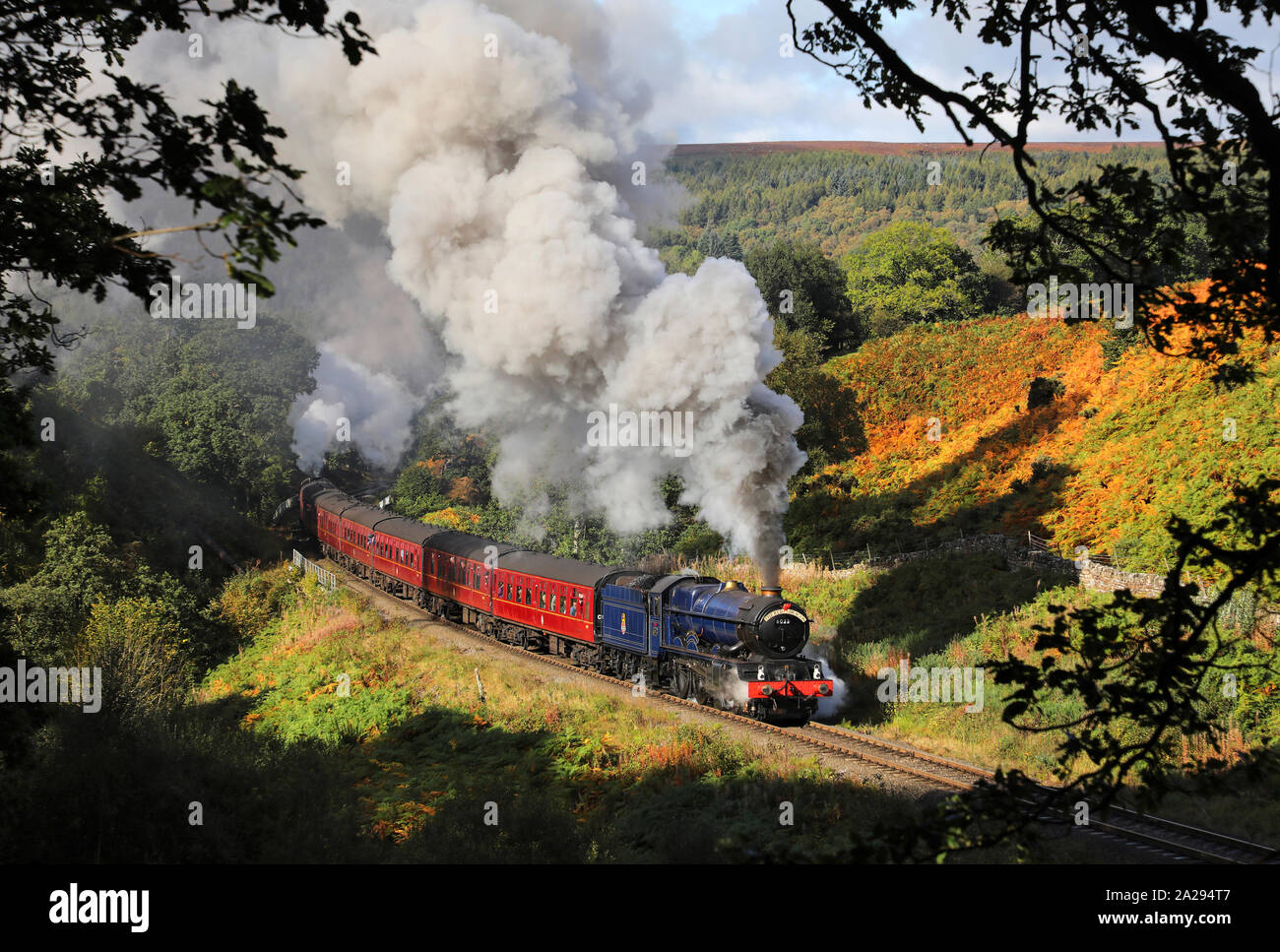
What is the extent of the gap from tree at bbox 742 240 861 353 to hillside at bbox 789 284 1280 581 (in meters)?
6.33

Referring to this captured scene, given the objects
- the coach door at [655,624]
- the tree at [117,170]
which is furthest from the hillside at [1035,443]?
the tree at [117,170]

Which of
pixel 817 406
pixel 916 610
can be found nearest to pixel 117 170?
pixel 916 610

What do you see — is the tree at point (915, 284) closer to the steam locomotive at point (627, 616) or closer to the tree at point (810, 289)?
the tree at point (810, 289)

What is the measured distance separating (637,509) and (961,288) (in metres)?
30.7

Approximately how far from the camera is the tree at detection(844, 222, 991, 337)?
53875mm

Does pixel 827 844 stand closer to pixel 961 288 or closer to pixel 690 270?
pixel 961 288

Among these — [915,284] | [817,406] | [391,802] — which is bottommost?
[391,802]

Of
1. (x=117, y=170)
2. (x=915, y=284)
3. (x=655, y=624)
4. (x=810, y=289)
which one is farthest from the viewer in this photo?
(x=915, y=284)

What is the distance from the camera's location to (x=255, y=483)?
4231 centimetres

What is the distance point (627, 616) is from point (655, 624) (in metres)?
1.11

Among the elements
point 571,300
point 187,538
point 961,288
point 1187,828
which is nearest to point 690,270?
point 961,288

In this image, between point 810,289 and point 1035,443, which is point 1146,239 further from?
point 810,289

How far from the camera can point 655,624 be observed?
1880cm

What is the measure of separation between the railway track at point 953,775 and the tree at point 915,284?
40.4 metres
